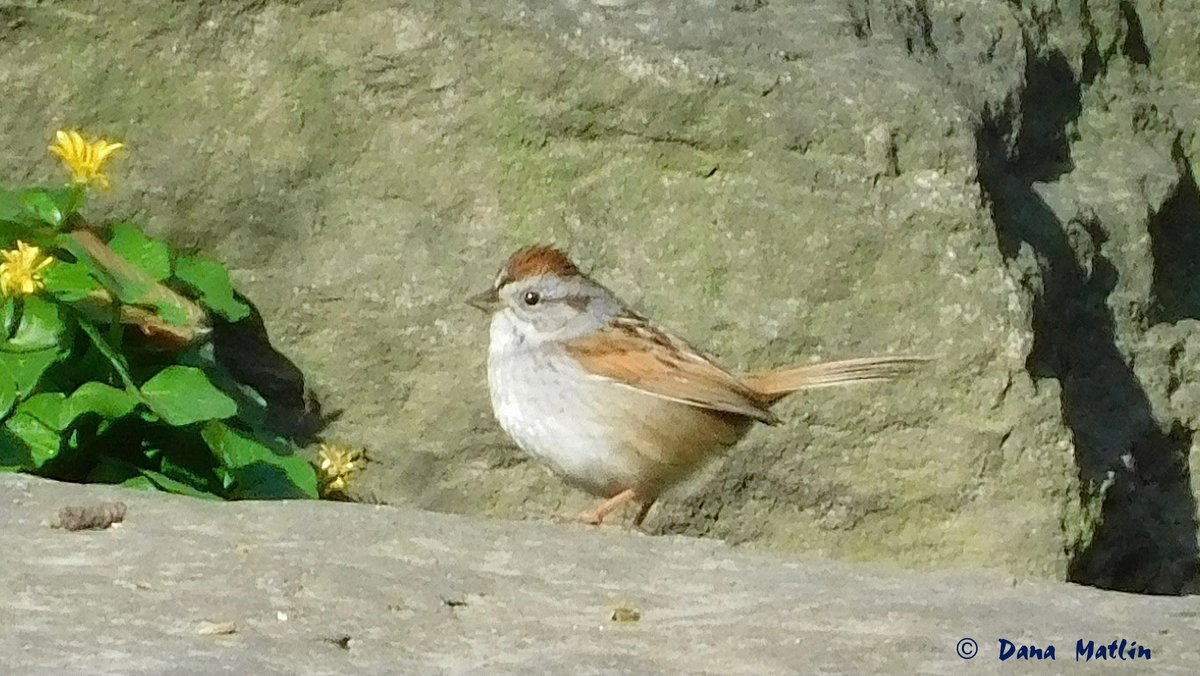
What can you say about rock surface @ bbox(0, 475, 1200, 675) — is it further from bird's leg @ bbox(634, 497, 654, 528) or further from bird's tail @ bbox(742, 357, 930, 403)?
bird's leg @ bbox(634, 497, 654, 528)

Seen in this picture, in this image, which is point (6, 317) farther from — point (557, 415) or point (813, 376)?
point (813, 376)

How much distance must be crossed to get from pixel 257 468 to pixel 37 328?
716 mm

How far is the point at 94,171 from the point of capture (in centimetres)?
498

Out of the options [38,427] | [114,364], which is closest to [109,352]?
[114,364]

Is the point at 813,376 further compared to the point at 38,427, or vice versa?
the point at 813,376

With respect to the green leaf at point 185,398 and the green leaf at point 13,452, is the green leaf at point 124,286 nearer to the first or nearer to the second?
the green leaf at point 185,398

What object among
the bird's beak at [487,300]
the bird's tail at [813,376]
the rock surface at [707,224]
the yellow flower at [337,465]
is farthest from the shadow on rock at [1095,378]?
the yellow flower at [337,465]

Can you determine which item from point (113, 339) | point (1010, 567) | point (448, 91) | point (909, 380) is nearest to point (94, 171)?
point (113, 339)

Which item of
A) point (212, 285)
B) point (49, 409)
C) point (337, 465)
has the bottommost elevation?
point (337, 465)

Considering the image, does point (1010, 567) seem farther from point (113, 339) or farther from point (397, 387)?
point (113, 339)

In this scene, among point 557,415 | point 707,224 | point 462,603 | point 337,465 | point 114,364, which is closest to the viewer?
point 462,603

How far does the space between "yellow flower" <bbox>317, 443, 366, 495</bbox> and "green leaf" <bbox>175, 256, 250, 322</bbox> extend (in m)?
0.48

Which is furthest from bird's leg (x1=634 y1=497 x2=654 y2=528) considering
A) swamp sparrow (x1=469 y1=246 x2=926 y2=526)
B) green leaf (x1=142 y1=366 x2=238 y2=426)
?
green leaf (x1=142 y1=366 x2=238 y2=426)

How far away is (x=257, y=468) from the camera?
503 centimetres
